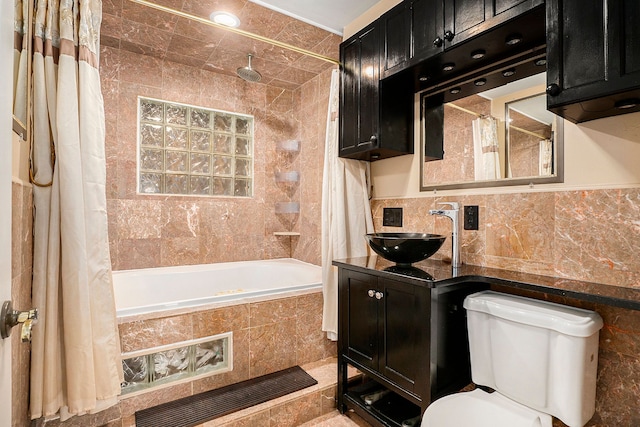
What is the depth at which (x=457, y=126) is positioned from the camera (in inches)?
77.3

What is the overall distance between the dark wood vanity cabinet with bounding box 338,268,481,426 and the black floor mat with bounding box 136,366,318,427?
337 mm

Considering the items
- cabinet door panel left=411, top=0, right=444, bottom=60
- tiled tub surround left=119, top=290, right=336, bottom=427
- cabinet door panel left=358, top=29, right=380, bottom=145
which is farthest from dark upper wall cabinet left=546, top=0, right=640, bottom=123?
tiled tub surround left=119, top=290, right=336, bottom=427

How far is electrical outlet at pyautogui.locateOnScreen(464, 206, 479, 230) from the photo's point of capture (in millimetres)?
1816

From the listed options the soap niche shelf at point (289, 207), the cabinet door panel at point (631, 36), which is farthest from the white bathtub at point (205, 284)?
the cabinet door panel at point (631, 36)

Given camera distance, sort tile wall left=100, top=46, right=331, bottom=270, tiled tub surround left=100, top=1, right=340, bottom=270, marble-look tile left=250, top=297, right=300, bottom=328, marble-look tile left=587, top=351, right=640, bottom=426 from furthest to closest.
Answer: tile wall left=100, top=46, right=331, bottom=270, tiled tub surround left=100, top=1, right=340, bottom=270, marble-look tile left=250, top=297, right=300, bottom=328, marble-look tile left=587, top=351, right=640, bottom=426

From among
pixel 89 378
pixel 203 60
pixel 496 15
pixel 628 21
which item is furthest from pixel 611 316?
pixel 203 60

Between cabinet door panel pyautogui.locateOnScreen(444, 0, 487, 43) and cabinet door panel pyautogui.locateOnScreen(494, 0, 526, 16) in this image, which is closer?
cabinet door panel pyautogui.locateOnScreen(494, 0, 526, 16)

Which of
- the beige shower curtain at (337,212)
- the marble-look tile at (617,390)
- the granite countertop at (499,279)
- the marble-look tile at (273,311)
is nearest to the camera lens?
the granite countertop at (499,279)

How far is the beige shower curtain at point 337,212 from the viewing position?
2.34m

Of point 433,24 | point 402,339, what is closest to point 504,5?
point 433,24

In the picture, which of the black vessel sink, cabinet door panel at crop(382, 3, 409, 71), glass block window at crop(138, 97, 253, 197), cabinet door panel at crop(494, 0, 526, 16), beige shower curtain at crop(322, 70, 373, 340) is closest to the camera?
cabinet door panel at crop(494, 0, 526, 16)

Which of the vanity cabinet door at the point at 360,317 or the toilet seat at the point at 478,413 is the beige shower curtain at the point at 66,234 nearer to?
the vanity cabinet door at the point at 360,317

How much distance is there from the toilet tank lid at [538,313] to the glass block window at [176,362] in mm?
1449

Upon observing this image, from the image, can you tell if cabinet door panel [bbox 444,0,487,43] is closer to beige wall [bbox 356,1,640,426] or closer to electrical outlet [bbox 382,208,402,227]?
beige wall [bbox 356,1,640,426]
